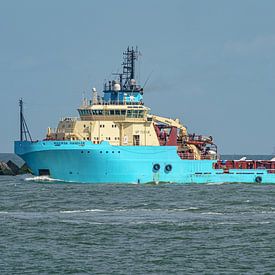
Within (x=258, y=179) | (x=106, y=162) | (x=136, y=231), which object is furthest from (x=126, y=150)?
(x=136, y=231)

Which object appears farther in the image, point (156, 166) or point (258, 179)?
point (258, 179)

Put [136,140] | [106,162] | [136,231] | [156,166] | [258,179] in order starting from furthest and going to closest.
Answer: [258,179] < [136,140] < [156,166] < [106,162] < [136,231]

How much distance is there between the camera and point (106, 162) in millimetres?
73250

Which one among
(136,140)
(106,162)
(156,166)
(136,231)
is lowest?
(136,231)

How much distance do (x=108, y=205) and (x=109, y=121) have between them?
17.4m

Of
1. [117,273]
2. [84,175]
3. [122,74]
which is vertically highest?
[122,74]

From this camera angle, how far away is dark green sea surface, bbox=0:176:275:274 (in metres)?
37.8

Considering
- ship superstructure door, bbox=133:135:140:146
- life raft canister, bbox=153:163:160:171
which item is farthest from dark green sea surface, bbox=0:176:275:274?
ship superstructure door, bbox=133:135:140:146

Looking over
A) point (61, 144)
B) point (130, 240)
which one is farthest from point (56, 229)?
point (61, 144)

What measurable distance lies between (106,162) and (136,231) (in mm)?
27255

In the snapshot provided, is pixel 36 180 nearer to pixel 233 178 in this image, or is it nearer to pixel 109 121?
pixel 109 121

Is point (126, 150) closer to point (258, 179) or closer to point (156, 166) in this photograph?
point (156, 166)

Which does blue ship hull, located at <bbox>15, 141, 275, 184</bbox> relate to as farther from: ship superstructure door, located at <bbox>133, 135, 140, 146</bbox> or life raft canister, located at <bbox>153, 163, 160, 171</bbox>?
ship superstructure door, located at <bbox>133, 135, 140, 146</bbox>

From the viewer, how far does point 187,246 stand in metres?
41.9
